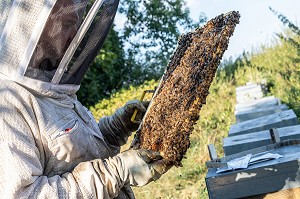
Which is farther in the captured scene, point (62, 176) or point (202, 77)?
point (202, 77)

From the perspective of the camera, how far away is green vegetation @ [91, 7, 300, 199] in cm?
553

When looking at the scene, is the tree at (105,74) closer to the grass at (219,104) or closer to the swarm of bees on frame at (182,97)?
the grass at (219,104)

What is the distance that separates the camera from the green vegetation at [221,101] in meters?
5.53

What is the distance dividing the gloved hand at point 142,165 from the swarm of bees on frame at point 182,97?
0.04 m

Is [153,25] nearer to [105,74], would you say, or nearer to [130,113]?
[105,74]

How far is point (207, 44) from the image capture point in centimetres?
235

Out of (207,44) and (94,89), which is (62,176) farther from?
(94,89)

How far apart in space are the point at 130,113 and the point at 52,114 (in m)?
0.72

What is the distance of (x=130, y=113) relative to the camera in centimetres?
283

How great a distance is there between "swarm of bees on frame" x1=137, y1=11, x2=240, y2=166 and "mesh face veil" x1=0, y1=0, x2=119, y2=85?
390mm

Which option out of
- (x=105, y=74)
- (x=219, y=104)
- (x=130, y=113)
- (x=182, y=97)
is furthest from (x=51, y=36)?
(x=105, y=74)

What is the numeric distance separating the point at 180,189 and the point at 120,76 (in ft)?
27.6

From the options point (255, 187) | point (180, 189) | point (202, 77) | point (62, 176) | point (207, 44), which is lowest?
point (180, 189)

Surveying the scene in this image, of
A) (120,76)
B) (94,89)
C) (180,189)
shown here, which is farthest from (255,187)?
(120,76)
